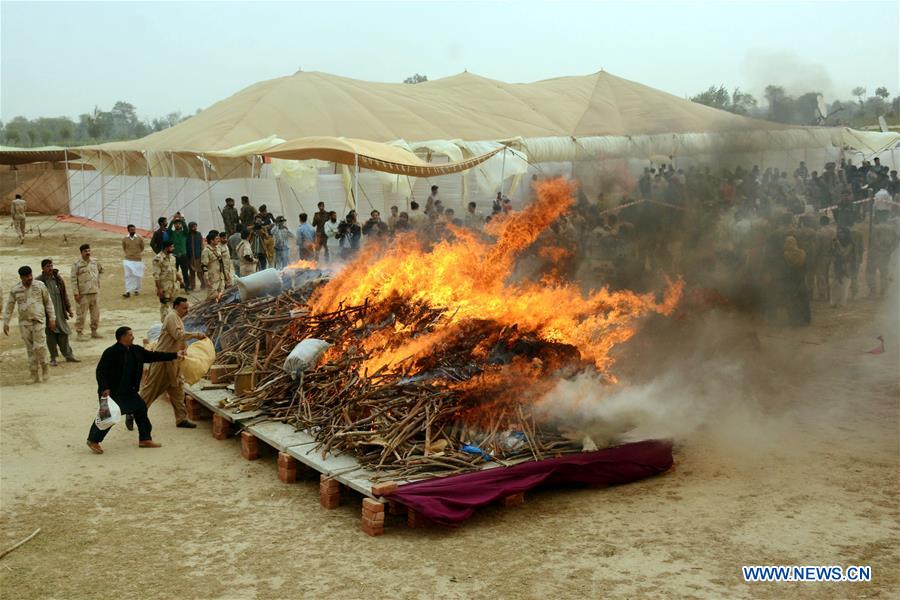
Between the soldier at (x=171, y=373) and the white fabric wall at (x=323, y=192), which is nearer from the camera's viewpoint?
the soldier at (x=171, y=373)

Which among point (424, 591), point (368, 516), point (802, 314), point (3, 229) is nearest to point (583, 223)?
point (802, 314)

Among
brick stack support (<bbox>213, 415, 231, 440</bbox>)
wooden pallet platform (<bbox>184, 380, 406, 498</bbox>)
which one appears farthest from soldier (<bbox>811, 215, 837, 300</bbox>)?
brick stack support (<bbox>213, 415, 231, 440</bbox>)

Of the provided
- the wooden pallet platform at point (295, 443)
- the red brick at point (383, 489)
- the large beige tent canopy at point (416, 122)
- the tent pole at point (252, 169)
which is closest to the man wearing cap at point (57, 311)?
the wooden pallet platform at point (295, 443)

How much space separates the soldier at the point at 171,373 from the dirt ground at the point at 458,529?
0.35 meters

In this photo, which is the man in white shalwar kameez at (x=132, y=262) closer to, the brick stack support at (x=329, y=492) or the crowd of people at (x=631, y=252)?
the crowd of people at (x=631, y=252)

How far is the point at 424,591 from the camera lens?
5.97m

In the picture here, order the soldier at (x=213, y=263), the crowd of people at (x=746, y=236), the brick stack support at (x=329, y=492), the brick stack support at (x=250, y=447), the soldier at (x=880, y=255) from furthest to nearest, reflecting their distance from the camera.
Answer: the soldier at (x=213, y=263)
the soldier at (x=880, y=255)
the crowd of people at (x=746, y=236)
the brick stack support at (x=250, y=447)
the brick stack support at (x=329, y=492)

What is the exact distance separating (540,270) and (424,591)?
475 centimetres

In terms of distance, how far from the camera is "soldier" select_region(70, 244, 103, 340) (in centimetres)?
1431

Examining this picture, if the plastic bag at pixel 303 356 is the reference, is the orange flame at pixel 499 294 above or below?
above

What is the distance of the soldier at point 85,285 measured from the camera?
1431cm

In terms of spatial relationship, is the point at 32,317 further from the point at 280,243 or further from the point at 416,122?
the point at 416,122

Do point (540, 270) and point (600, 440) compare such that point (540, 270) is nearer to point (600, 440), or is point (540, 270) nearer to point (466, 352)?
point (466, 352)

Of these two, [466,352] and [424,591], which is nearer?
[424,591]
